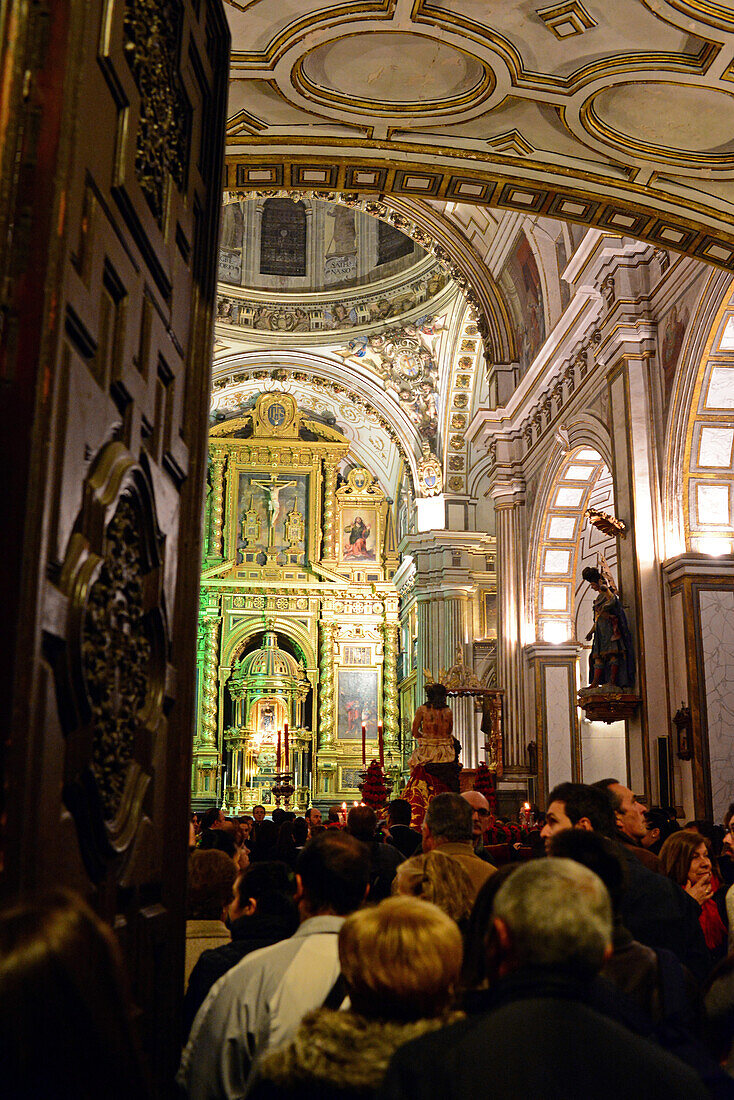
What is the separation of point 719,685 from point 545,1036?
378 inches

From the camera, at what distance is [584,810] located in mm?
3609

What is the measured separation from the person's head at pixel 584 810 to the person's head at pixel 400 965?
1.83m

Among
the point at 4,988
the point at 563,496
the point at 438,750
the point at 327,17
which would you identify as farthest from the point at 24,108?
the point at 563,496

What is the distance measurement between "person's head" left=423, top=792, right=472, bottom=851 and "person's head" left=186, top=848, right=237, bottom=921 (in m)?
0.91

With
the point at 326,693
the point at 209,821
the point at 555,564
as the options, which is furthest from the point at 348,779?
the point at 209,821

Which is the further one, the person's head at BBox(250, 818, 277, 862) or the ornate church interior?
the person's head at BBox(250, 818, 277, 862)

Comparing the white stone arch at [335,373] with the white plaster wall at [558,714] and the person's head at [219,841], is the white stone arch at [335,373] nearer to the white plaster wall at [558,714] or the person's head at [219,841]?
the white plaster wall at [558,714]

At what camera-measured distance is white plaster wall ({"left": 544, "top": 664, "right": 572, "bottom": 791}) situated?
1540cm

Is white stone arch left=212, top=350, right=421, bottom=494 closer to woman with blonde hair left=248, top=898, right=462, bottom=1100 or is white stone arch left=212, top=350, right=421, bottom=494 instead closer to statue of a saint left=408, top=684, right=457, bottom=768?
statue of a saint left=408, top=684, right=457, bottom=768

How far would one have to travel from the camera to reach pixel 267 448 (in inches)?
1070

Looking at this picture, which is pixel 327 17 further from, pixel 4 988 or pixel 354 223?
pixel 354 223

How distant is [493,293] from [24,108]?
1521 centimetres

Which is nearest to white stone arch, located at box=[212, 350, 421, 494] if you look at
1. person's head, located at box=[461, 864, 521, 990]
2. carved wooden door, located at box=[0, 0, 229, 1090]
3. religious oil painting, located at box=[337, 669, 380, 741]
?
religious oil painting, located at box=[337, 669, 380, 741]

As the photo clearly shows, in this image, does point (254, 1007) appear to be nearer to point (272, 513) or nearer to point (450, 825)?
point (450, 825)
